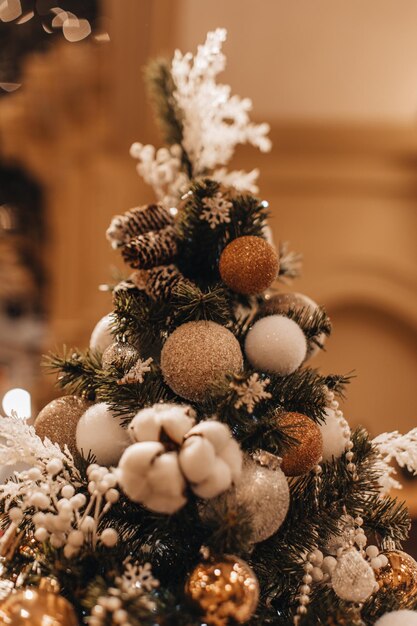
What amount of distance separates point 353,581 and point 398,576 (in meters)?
0.08

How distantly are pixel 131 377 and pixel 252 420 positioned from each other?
105mm

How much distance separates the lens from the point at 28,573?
0.49 m

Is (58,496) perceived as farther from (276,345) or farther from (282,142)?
(282,142)

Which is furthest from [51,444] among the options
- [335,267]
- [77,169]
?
[77,169]

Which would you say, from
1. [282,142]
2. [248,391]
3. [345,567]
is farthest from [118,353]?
[282,142]

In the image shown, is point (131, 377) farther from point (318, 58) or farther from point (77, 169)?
point (77, 169)

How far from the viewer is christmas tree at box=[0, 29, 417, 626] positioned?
44cm

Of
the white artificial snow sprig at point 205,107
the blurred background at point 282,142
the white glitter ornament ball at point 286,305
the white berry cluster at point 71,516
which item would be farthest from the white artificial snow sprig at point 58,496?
the blurred background at point 282,142

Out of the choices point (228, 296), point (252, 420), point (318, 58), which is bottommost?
point (252, 420)

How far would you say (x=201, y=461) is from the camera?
1.34ft

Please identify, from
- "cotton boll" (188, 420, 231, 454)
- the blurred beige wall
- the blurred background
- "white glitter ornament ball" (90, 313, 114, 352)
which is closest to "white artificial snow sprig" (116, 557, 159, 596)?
"cotton boll" (188, 420, 231, 454)

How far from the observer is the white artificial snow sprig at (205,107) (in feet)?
2.12

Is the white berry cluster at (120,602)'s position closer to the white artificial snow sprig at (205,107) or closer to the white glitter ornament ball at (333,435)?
the white glitter ornament ball at (333,435)

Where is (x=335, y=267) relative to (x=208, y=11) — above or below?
below
